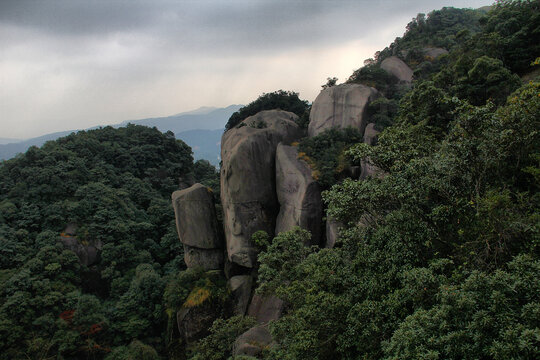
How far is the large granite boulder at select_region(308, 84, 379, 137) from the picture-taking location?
16141mm

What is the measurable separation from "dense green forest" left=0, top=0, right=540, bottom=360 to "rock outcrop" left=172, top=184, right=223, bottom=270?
121cm

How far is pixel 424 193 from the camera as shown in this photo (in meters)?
6.34

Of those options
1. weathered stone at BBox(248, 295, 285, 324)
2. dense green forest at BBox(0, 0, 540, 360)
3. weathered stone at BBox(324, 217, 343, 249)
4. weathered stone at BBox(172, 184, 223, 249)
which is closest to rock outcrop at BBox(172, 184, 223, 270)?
weathered stone at BBox(172, 184, 223, 249)

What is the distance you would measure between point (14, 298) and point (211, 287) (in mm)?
8783

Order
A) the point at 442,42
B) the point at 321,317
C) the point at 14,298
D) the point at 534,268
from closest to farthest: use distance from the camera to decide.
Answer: the point at 534,268, the point at 321,317, the point at 14,298, the point at 442,42

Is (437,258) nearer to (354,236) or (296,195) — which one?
(354,236)

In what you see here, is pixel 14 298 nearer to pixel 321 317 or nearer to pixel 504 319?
pixel 321 317

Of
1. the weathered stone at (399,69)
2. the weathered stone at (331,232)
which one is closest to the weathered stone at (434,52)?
the weathered stone at (399,69)

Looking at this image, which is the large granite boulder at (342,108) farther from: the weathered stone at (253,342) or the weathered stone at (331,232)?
the weathered stone at (253,342)

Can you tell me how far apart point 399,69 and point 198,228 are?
55.3 ft

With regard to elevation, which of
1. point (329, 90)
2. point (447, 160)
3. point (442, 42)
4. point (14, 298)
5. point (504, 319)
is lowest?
point (14, 298)

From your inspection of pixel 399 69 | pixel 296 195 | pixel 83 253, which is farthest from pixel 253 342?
pixel 399 69

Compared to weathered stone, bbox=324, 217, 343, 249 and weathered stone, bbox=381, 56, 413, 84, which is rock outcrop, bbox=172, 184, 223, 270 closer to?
weathered stone, bbox=324, 217, 343, 249

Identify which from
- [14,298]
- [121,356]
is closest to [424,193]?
[121,356]
